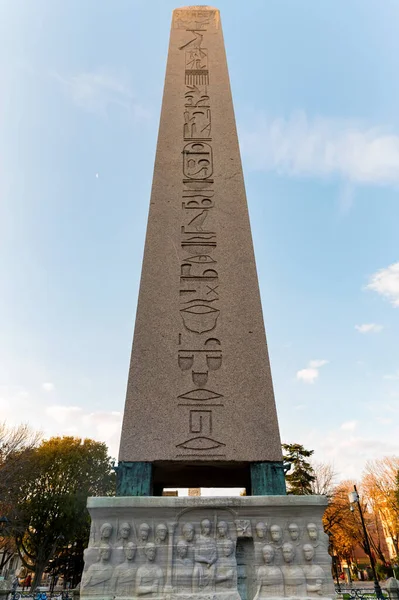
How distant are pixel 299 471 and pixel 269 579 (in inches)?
822

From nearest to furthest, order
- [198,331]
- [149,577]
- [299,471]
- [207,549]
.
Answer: [149,577] < [207,549] < [198,331] < [299,471]

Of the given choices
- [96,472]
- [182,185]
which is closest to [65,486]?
[96,472]

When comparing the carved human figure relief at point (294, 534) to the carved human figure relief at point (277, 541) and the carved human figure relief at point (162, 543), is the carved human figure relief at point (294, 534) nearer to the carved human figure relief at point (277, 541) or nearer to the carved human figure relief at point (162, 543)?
the carved human figure relief at point (277, 541)

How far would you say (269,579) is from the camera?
2.86 meters

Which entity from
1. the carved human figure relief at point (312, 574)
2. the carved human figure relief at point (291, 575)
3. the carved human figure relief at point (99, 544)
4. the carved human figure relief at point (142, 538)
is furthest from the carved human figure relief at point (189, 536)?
the carved human figure relief at point (312, 574)

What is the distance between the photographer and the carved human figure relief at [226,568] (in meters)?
2.82

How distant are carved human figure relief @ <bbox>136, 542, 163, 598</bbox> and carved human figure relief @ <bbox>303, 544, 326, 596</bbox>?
3.28 ft

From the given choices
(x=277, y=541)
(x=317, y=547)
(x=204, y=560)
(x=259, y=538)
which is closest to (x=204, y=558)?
(x=204, y=560)

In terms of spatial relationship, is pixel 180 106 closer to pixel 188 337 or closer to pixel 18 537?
pixel 188 337

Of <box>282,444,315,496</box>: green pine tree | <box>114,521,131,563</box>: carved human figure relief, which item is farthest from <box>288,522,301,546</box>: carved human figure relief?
<box>282,444,315,496</box>: green pine tree

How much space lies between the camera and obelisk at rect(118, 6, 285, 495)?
342 centimetres

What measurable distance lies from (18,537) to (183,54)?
20.9 meters

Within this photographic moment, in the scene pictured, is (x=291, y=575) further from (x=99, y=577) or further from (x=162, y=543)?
(x=99, y=577)

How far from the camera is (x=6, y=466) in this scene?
1593cm
